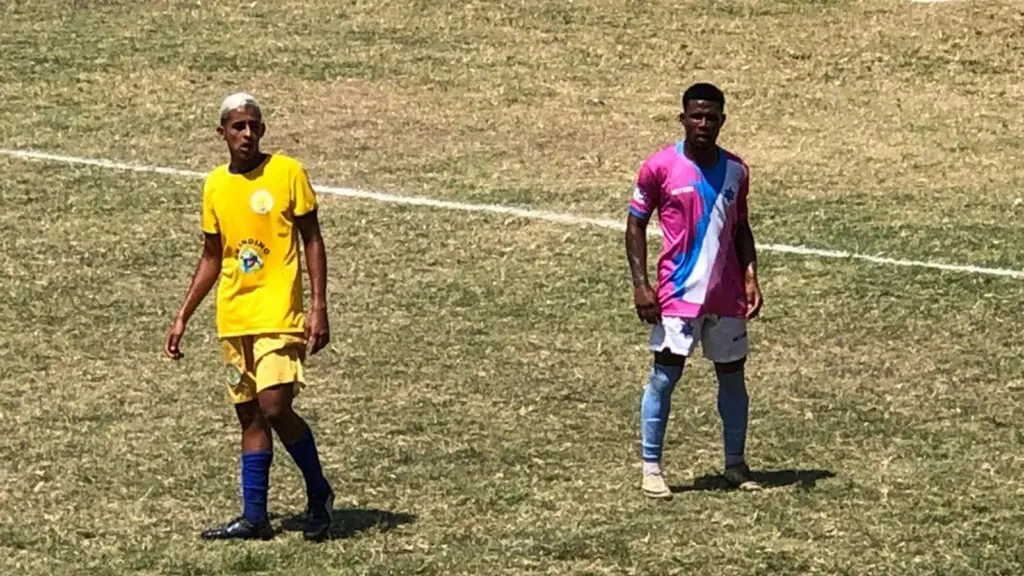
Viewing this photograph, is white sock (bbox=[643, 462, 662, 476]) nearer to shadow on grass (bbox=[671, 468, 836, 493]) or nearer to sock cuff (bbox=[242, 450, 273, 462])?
shadow on grass (bbox=[671, 468, 836, 493])

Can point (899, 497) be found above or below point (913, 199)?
below

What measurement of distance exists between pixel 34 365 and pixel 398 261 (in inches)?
114

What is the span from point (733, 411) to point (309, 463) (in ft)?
5.95

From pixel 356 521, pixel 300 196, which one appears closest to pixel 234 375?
pixel 300 196

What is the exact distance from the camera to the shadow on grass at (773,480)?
8906mm

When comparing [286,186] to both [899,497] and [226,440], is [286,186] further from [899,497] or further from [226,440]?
[899,497]

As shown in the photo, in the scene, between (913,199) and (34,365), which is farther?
(913,199)

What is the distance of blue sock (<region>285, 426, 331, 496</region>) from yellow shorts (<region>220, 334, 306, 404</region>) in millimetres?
245

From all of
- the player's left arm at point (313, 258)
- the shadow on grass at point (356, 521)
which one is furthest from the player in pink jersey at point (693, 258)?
the player's left arm at point (313, 258)

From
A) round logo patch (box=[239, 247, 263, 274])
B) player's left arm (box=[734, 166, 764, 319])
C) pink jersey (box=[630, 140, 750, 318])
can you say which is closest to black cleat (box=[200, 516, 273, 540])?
round logo patch (box=[239, 247, 263, 274])

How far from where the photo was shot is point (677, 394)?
415 inches

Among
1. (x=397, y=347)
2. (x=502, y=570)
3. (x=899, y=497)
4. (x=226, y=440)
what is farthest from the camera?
(x=397, y=347)

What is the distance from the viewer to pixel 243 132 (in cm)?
796

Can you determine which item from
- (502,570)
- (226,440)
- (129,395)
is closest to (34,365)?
(129,395)
